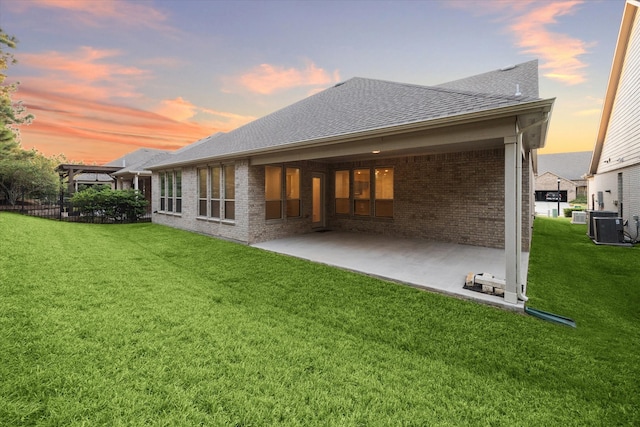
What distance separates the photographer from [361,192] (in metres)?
11.6

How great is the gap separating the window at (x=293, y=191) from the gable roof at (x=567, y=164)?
1639 inches

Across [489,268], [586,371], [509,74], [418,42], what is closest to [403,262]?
[489,268]

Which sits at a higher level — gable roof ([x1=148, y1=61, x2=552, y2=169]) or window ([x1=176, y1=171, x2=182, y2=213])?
gable roof ([x1=148, y1=61, x2=552, y2=169])

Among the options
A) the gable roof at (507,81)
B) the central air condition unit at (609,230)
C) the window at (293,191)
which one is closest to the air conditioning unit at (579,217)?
the central air condition unit at (609,230)

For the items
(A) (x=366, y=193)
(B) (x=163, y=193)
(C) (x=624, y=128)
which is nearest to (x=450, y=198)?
(A) (x=366, y=193)

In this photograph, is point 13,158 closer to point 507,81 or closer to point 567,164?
point 507,81

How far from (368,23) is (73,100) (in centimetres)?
1657

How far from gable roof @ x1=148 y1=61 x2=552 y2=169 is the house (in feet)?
0.16

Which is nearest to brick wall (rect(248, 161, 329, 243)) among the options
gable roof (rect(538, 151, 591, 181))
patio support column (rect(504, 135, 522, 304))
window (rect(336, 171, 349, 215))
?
window (rect(336, 171, 349, 215))

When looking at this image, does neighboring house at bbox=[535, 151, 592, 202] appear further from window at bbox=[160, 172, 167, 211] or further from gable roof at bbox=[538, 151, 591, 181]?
window at bbox=[160, 172, 167, 211]

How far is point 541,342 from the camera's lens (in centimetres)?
366

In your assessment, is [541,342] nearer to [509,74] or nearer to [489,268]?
[489,268]

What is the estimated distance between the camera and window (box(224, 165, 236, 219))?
10.5 m

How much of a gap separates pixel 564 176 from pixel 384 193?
4130 centimetres
